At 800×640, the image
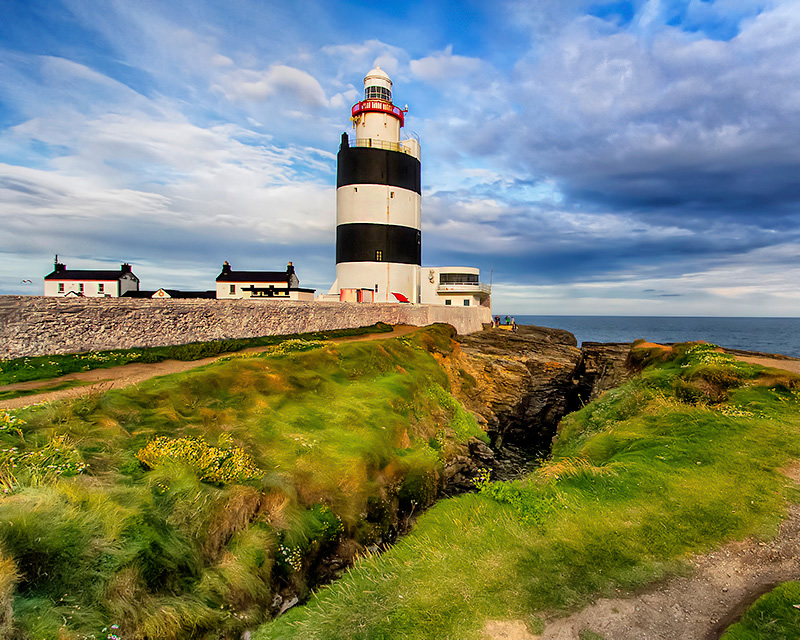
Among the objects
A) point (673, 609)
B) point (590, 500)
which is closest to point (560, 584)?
point (673, 609)

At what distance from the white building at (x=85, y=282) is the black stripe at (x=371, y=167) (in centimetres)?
→ 2738

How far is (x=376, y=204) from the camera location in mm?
40750

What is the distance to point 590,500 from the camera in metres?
7.62

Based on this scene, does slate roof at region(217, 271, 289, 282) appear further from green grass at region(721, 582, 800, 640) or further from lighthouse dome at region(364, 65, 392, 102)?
green grass at region(721, 582, 800, 640)

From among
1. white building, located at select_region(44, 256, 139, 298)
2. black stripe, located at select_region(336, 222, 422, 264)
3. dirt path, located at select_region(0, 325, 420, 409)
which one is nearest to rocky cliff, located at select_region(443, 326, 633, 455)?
black stripe, located at select_region(336, 222, 422, 264)

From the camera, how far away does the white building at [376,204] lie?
134ft

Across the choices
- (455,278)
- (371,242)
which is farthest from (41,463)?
(455,278)

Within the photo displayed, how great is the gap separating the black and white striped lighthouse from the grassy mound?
92.5 feet

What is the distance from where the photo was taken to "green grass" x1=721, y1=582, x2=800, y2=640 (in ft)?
14.5

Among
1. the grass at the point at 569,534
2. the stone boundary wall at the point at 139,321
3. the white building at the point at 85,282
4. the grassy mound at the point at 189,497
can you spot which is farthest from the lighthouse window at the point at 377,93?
the grass at the point at 569,534

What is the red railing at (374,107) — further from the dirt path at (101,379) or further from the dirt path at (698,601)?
the dirt path at (698,601)

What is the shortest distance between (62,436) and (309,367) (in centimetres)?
908

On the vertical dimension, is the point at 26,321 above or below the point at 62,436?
above

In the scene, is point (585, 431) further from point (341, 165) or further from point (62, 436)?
point (341, 165)
